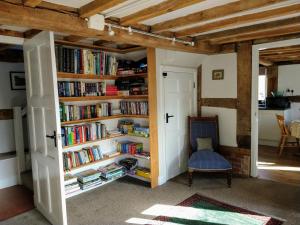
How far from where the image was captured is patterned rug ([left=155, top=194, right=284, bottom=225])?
8.41ft

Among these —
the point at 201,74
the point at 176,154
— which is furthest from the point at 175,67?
the point at 176,154

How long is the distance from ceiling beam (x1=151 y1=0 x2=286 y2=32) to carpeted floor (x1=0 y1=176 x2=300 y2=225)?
2214mm

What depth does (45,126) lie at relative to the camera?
2504mm

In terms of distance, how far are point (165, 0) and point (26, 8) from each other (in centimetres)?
111

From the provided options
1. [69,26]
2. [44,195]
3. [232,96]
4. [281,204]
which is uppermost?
[69,26]

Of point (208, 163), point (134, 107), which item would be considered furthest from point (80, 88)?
point (208, 163)

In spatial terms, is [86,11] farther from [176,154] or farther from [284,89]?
[284,89]

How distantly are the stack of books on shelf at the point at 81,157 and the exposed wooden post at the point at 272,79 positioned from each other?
5190 millimetres

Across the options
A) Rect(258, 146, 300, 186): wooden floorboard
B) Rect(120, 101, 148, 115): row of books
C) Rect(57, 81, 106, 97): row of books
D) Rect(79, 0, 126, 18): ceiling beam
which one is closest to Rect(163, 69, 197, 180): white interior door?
Rect(120, 101, 148, 115): row of books

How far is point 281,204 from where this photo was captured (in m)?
2.93

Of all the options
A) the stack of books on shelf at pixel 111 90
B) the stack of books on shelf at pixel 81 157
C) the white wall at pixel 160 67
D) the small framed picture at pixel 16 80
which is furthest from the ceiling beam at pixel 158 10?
the small framed picture at pixel 16 80

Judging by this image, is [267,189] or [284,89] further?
[284,89]

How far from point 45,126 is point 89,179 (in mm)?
1264

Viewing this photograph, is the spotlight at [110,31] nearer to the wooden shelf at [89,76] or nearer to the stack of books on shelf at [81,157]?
the wooden shelf at [89,76]
